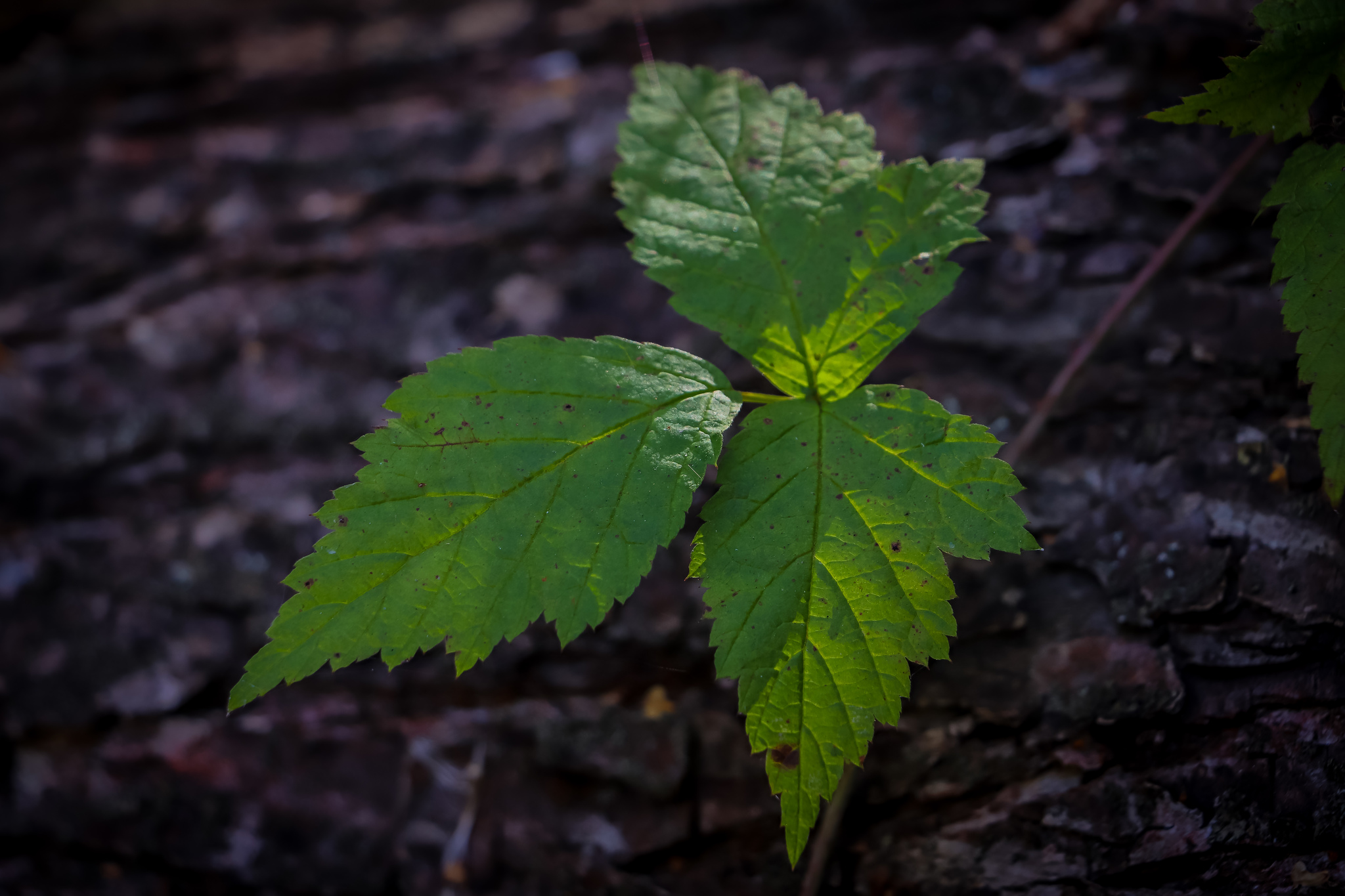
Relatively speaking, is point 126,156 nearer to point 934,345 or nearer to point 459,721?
point 459,721

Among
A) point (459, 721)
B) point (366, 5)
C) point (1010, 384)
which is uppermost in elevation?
point (366, 5)

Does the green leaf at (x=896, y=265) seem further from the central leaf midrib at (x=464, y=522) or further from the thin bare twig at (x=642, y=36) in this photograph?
the thin bare twig at (x=642, y=36)

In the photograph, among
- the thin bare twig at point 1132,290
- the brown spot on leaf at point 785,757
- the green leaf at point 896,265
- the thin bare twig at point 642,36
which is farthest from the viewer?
the thin bare twig at point 642,36

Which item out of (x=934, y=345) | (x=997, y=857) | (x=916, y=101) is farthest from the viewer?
(x=916, y=101)

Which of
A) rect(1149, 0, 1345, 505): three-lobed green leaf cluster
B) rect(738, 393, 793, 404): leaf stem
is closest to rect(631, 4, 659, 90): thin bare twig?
rect(738, 393, 793, 404): leaf stem

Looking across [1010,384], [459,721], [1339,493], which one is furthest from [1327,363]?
[459,721]

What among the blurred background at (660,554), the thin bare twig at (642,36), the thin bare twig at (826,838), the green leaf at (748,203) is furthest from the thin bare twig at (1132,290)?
the thin bare twig at (642,36)

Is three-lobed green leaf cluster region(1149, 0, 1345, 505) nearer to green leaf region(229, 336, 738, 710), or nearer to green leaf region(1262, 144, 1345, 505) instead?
green leaf region(1262, 144, 1345, 505)
